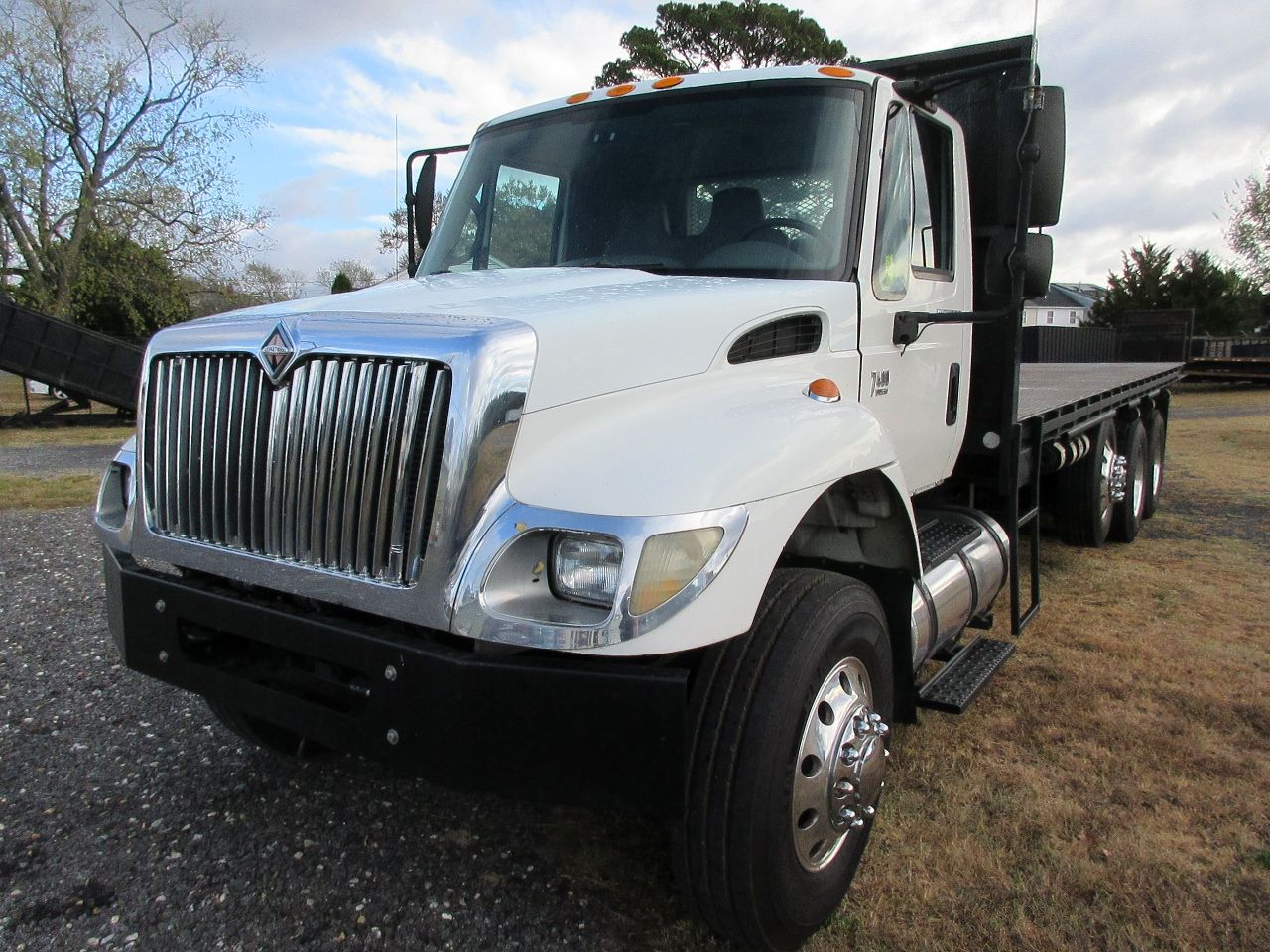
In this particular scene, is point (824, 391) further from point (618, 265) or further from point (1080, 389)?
point (1080, 389)

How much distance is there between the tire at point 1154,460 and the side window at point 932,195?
536 centimetres

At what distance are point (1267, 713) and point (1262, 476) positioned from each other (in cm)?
827

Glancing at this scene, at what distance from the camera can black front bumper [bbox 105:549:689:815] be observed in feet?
6.73

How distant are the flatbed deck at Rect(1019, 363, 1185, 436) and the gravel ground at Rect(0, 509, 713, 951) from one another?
10.1ft

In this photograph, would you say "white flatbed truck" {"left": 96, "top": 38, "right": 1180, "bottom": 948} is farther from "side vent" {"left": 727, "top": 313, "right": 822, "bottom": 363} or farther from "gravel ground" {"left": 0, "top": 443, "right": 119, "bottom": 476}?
"gravel ground" {"left": 0, "top": 443, "right": 119, "bottom": 476}

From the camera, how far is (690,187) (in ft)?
11.1

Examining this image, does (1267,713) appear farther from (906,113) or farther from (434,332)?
(434,332)

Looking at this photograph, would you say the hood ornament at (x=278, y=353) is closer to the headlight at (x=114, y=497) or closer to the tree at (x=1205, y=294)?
the headlight at (x=114, y=497)

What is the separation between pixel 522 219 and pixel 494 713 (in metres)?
2.26

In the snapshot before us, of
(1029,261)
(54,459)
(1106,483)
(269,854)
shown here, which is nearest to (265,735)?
(269,854)

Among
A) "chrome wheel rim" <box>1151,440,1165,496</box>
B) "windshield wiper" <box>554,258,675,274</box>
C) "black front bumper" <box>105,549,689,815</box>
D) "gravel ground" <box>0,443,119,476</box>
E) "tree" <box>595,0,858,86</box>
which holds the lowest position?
"gravel ground" <box>0,443,119,476</box>

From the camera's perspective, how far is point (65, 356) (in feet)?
53.1

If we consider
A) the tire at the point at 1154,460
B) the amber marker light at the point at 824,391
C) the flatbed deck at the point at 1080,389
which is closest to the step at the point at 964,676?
the amber marker light at the point at 824,391

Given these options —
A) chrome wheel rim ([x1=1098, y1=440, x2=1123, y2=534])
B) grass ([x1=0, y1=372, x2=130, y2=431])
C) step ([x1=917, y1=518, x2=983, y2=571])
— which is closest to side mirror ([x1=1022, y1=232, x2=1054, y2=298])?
step ([x1=917, y1=518, x2=983, y2=571])
